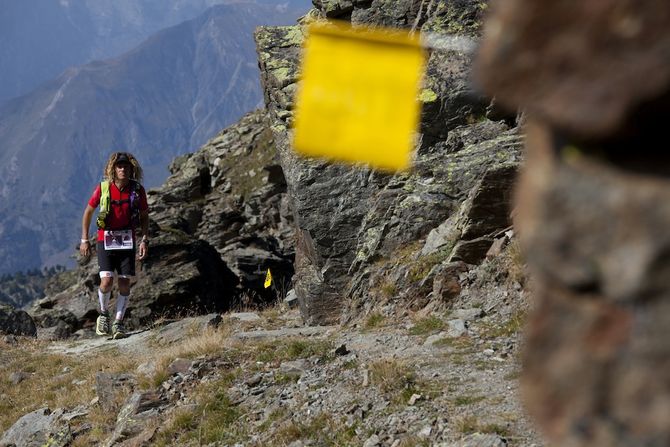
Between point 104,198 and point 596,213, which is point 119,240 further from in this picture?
point 596,213

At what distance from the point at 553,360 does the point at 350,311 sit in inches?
490

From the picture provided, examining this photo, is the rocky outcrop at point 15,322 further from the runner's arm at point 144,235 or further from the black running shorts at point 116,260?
the runner's arm at point 144,235

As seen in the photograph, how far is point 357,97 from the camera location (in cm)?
461

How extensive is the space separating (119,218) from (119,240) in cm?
53

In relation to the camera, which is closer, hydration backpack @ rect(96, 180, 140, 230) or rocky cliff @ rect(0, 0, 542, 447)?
rocky cliff @ rect(0, 0, 542, 447)

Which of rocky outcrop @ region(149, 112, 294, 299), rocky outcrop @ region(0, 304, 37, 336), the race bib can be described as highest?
the race bib

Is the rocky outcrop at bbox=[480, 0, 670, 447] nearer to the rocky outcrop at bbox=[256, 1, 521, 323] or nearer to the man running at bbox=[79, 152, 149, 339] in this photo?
the rocky outcrop at bbox=[256, 1, 521, 323]

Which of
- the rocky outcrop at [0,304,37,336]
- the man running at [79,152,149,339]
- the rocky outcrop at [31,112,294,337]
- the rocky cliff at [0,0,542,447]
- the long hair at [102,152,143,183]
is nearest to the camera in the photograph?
the rocky cliff at [0,0,542,447]

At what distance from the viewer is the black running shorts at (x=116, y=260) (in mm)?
15336

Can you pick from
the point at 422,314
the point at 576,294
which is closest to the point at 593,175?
the point at 576,294

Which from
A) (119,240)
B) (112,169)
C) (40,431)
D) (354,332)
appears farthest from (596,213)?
(119,240)

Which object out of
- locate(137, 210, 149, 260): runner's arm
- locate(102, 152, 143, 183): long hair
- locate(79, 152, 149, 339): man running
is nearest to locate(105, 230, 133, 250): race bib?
locate(79, 152, 149, 339): man running

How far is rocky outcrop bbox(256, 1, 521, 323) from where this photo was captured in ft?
50.5

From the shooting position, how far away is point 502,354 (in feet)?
30.8
